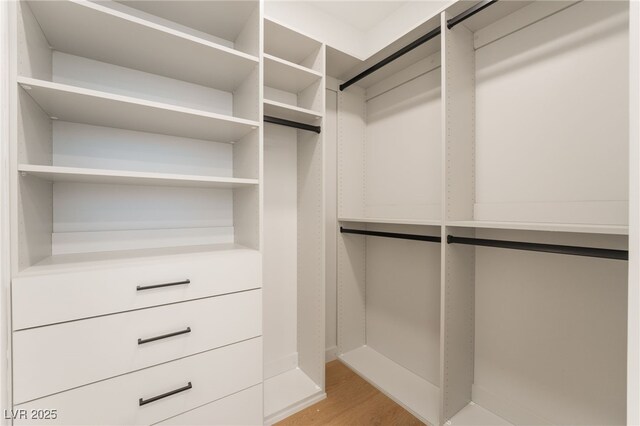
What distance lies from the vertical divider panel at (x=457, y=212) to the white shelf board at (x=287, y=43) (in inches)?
30.9

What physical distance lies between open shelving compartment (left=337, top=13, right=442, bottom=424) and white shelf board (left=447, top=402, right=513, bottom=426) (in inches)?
4.6

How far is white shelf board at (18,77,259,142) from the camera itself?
0.99m

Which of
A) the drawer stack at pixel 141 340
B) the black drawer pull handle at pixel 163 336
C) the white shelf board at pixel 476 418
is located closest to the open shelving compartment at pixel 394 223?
the white shelf board at pixel 476 418

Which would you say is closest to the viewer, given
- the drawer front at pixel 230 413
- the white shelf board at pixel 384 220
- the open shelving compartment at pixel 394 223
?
the drawer front at pixel 230 413

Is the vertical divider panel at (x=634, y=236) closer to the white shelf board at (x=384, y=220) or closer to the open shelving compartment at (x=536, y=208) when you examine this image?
the open shelving compartment at (x=536, y=208)

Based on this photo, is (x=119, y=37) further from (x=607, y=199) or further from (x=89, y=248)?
(x=607, y=199)

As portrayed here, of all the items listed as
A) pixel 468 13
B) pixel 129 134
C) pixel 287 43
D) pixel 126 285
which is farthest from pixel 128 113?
pixel 468 13

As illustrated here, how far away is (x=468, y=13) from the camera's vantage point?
4.44 ft

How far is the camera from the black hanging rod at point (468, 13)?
130 centimetres

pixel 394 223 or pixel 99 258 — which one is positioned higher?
pixel 394 223

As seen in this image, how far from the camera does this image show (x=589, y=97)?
1.20m

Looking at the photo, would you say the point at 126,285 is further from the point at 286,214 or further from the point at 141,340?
the point at 286,214

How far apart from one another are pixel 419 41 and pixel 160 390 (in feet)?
7.23

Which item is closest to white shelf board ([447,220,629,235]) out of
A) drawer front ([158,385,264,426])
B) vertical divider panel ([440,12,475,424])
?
vertical divider panel ([440,12,475,424])
